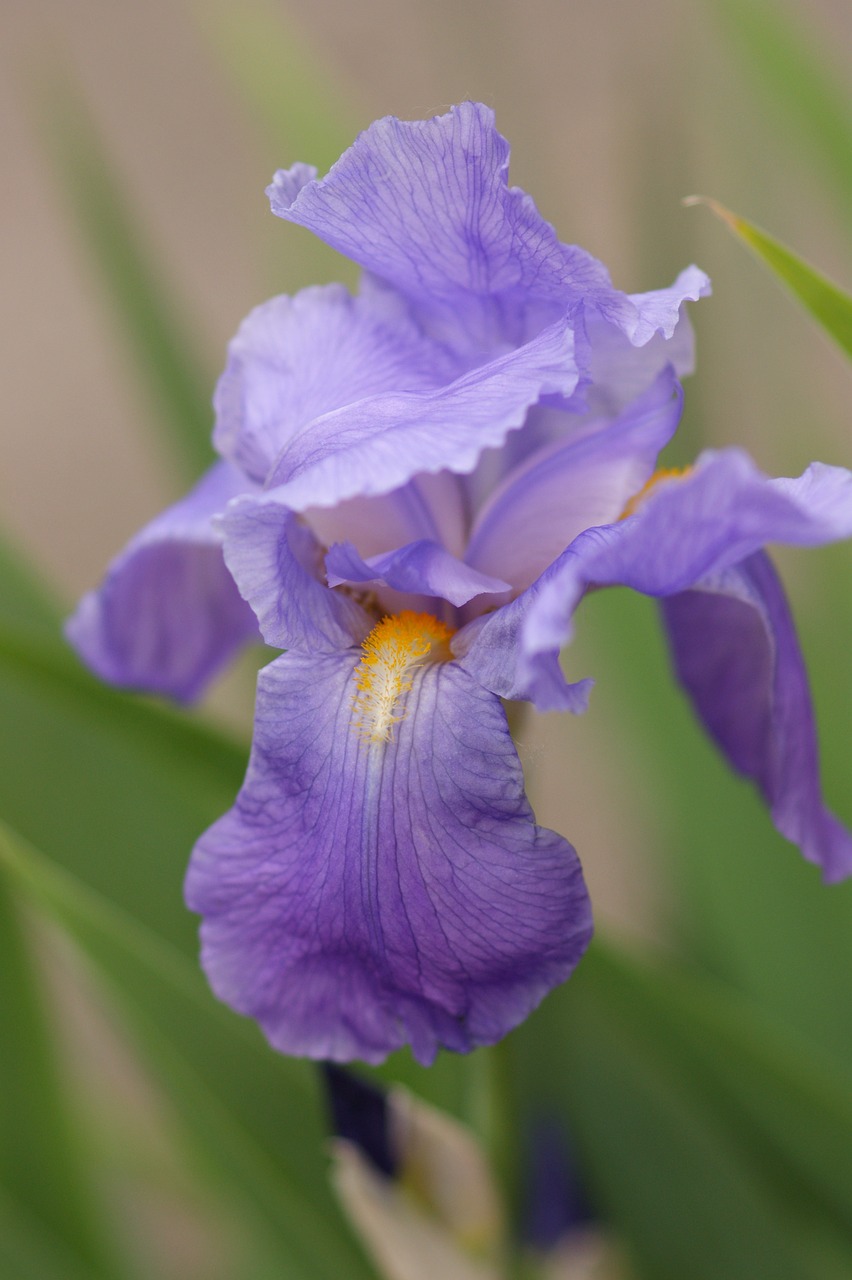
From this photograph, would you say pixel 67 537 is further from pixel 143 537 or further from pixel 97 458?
pixel 143 537

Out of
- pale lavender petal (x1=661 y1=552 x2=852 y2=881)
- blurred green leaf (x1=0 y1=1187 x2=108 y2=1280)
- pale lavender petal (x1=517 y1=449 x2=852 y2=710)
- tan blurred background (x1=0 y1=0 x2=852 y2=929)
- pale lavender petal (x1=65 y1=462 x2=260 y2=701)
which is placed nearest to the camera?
pale lavender petal (x1=517 y1=449 x2=852 y2=710)

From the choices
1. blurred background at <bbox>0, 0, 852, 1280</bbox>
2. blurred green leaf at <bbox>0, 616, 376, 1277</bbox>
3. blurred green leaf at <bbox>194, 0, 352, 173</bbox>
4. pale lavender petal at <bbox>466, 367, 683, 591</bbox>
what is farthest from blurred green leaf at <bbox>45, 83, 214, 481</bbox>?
pale lavender petal at <bbox>466, 367, 683, 591</bbox>

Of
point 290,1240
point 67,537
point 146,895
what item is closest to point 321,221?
point 146,895

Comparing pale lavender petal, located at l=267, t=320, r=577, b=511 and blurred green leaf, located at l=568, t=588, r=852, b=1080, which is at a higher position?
pale lavender petal, located at l=267, t=320, r=577, b=511

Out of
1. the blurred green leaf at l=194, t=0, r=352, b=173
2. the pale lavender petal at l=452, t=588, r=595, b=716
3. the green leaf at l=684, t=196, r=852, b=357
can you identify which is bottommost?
the pale lavender petal at l=452, t=588, r=595, b=716

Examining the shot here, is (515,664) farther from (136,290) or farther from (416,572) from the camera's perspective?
(136,290)

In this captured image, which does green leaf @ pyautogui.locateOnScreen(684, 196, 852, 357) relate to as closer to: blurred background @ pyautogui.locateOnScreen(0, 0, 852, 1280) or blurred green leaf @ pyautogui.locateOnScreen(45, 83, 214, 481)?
blurred background @ pyautogui.locateOnScreen(0, 0, 852, 1280)

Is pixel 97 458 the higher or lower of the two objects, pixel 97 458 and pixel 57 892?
the lower
